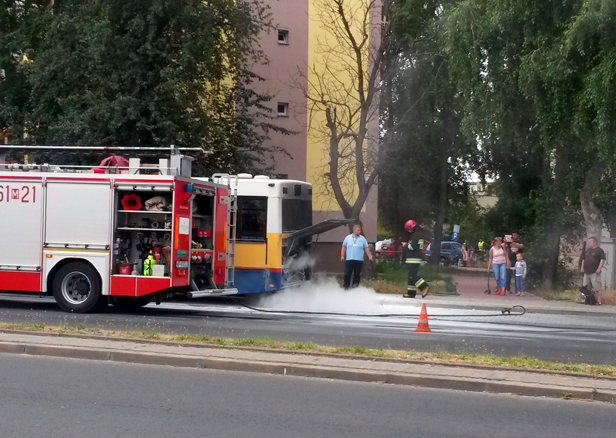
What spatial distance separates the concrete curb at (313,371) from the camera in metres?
7.85

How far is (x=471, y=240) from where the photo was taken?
73688 mm

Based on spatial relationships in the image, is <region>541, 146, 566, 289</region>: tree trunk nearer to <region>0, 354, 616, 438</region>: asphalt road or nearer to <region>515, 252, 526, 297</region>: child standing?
<region>515, 252, 526, 297</region>: child standing

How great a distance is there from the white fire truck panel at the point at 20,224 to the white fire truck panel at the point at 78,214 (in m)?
0.24

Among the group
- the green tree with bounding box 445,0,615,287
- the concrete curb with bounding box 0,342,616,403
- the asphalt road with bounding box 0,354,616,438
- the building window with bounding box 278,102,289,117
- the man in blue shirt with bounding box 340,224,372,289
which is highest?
the building window with bounding box 278,102,289,117

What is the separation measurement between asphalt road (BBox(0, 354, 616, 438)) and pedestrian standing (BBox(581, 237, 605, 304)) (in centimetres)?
1336


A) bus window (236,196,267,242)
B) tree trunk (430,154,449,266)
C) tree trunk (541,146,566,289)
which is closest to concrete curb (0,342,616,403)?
bus window (236,196,267,242)

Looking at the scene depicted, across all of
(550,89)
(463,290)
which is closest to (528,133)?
(550,89)

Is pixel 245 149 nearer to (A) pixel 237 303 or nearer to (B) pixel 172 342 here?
(A) pixel 237 303

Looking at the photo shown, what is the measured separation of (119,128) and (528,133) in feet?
41.3

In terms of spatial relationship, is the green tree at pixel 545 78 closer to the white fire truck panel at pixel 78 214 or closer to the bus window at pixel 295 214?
the bus window at pixel 295 214

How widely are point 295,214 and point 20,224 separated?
568 centimetres

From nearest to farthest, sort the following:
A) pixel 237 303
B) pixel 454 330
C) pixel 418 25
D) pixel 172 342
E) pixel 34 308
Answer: pixel 172 342 → pixel 454 330 → pixel 34 308 → pixel 237 303 → pixel 418 25

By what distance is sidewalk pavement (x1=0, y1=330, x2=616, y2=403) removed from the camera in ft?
26.2

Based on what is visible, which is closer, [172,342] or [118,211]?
[172,342]
